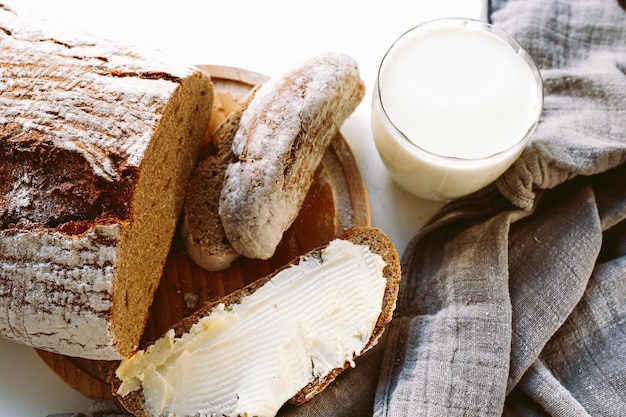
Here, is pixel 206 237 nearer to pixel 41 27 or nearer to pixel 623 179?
pixel 41 27

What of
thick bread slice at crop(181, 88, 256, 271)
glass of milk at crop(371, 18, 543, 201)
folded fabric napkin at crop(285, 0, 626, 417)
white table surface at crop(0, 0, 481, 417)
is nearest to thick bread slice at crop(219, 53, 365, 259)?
thick bread slice at crop(181, 88, 256, 271)

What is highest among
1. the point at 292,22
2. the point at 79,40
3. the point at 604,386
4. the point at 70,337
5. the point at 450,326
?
Answer: the point at 79,40

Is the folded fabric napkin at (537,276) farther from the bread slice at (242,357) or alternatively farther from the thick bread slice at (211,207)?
the thick bread slice at (211,207)

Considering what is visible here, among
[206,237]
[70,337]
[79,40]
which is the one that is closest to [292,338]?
[206,237]

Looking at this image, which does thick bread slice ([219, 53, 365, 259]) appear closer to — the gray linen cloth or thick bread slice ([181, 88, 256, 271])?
thick bread slice ([181, 88, 256, 271])

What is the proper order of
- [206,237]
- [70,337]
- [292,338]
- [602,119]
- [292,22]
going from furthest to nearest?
[292,22], [602,119], [206,237], [292,338], [70,337]

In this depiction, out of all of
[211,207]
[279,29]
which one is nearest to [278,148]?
[211,207]
